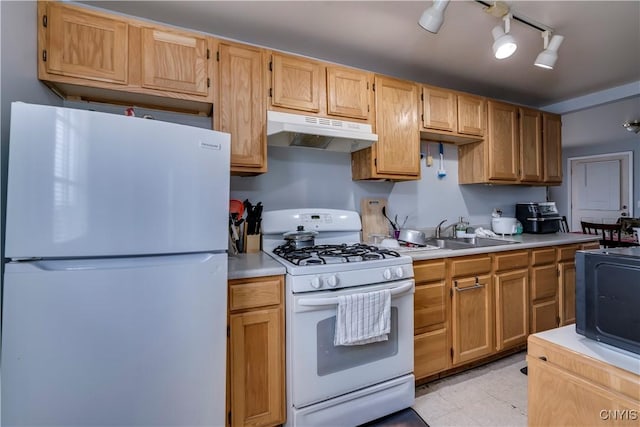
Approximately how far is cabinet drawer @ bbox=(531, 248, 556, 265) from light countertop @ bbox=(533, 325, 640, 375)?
5.64 ft

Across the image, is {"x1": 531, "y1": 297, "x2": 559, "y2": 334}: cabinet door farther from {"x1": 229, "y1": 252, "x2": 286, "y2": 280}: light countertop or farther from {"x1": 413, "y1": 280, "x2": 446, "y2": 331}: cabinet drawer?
{"x1": 229, "y1": 252, "x2": 286, "y2": 280}: light countertop

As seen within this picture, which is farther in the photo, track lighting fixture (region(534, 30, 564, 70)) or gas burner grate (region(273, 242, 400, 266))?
track lighting fixture (region(534, 30, 564, 70))

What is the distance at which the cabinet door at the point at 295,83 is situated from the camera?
1.85 m

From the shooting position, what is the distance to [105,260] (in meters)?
1.10

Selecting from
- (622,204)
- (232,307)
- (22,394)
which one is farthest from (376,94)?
(622,204)

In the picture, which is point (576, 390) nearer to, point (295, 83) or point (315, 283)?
point (315, 283)

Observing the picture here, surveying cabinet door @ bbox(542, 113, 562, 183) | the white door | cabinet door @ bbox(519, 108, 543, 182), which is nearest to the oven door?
cabinet door @ bbox(519, 108, 543, 182)

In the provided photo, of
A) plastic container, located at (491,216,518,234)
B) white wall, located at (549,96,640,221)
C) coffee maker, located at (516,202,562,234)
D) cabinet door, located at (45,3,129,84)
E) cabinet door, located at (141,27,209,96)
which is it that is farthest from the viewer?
white wall, located at (549,96,640,221)

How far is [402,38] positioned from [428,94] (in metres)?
0.53

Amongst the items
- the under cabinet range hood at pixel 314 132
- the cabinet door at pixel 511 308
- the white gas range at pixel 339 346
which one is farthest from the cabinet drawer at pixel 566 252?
the under cabinet range hood at pixel 314 132

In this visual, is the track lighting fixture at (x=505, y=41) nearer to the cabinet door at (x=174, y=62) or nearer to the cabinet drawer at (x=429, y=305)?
the cabinet drawer at (x=429, y=305)

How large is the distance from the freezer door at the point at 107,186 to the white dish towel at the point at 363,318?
682 mm

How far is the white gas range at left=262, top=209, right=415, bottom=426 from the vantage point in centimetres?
146

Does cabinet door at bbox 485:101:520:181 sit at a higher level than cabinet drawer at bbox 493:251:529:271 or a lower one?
higher
